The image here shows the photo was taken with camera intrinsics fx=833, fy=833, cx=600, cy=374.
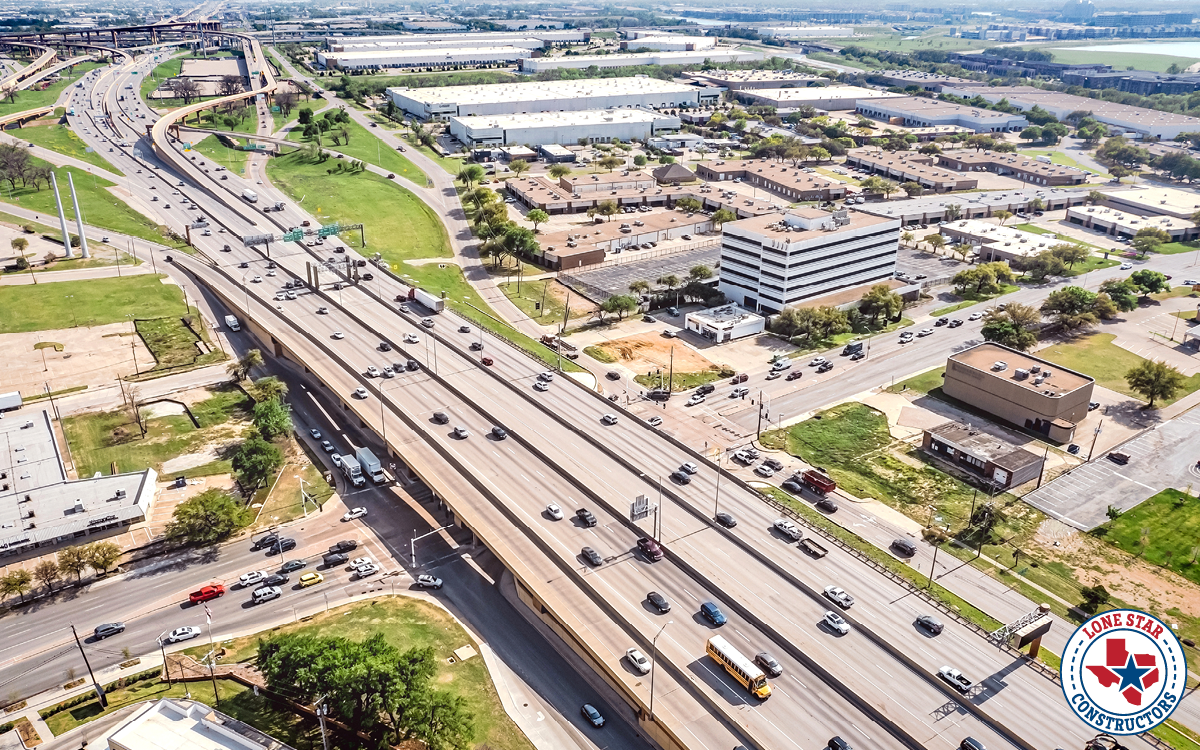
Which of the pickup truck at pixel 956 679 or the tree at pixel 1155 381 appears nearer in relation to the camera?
the pickup truck at pixel 956 679

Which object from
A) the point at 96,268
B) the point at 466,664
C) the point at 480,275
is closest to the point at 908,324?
the point at 480,275

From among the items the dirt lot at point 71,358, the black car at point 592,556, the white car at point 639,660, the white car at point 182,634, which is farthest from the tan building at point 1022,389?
the dirt lot at point 71,358

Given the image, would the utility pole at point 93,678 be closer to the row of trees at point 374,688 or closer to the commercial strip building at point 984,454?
the row of trees at point 374,688

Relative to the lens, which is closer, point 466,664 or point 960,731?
point 960,731

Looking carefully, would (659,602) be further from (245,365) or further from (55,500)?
(245,365)

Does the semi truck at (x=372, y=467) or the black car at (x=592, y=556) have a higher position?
the black car at (x=592, y=556)

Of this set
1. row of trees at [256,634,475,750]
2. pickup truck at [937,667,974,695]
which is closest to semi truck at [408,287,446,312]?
row of trees at [256,634,475,750]

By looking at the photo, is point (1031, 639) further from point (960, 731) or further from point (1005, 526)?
point (1005, 526)
